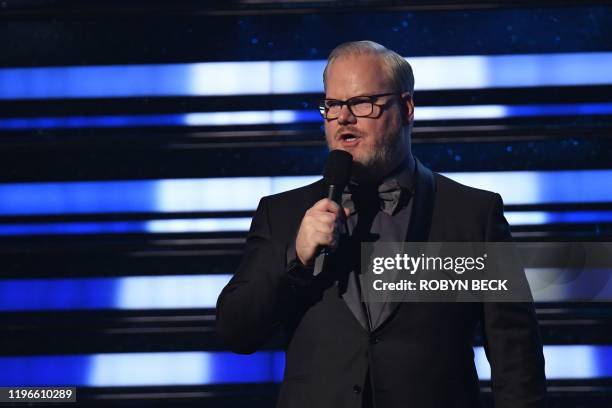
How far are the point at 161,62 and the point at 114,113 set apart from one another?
209mm

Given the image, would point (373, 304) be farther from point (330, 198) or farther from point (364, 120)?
point (364, 120)

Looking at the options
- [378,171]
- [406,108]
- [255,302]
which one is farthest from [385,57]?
[255,302]

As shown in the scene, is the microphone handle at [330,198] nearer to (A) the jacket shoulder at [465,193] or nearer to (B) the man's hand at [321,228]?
(B) the man's hand at [321,228]

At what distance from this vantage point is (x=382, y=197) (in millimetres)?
1826

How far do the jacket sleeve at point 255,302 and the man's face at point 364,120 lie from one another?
10.1 inches

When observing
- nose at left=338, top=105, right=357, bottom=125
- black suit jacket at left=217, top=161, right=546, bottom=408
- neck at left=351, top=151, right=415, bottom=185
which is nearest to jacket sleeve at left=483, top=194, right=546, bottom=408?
black suit jacket at left=217, top=161, right=546, bottom=408

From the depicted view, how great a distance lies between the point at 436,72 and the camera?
2.47 meters

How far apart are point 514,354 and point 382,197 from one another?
424mm

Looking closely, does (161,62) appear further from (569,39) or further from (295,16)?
(569,39)

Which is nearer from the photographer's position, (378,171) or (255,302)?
(255,302)

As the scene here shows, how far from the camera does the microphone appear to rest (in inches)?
62.1

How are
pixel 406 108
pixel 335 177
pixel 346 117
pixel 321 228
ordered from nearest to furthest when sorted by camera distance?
pixel 321 228 → pixel 335 177 → pixel 346 117 → pixel 406 108

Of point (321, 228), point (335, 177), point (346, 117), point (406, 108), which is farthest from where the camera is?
point (406, 108)

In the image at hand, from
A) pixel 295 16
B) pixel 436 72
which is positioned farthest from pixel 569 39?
pixel 295 16
